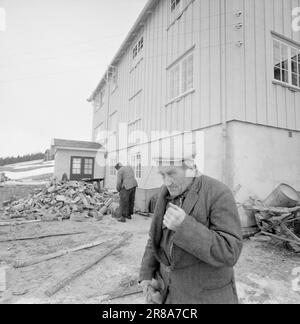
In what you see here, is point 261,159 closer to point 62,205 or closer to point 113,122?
point 62,205

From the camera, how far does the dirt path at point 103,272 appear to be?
289 cm

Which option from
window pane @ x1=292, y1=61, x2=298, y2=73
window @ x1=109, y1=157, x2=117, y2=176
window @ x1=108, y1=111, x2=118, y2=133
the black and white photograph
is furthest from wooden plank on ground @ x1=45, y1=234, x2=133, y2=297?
window @ x1=108, y1=111, x2=118, y2=133

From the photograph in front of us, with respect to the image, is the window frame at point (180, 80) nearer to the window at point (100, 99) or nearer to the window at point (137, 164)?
the window at point (137, 164)

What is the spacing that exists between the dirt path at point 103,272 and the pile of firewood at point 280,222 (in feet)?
1.09

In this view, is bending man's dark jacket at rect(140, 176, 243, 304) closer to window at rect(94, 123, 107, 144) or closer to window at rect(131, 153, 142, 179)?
window at rect(131, 153, 142, 179)

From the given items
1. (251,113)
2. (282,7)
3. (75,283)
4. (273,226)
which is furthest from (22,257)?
(282,7)

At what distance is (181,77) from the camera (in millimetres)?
8086

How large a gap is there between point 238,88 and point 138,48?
8.08 metres

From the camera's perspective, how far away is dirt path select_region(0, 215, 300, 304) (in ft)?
9.48

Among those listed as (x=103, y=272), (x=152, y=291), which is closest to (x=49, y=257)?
(x=103, y=272)

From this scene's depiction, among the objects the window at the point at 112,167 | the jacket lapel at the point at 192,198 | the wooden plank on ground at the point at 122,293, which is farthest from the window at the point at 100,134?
the jacket lapel at the point at 192,198

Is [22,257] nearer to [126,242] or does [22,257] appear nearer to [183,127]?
[126,242]

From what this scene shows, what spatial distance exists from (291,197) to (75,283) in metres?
5.08

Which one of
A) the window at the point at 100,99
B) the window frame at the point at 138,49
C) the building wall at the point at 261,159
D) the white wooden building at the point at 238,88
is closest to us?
the building wall at the point at 261,159
